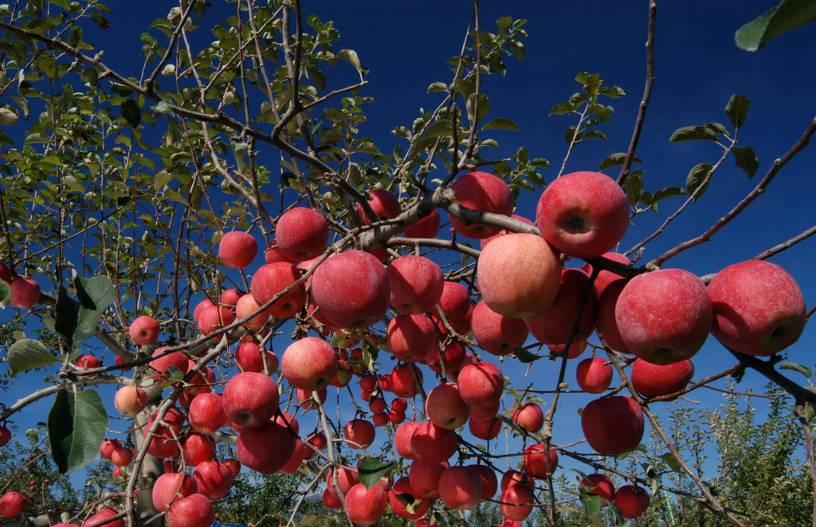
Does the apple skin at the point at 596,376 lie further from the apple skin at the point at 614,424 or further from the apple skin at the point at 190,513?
the apple skin at the point at 190,513

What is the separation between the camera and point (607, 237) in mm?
1097

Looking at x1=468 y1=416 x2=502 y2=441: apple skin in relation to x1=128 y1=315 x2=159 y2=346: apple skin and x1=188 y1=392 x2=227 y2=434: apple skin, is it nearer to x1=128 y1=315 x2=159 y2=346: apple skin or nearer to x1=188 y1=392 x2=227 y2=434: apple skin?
x1=188 y1=392 x2=227 y2=434: apple skin

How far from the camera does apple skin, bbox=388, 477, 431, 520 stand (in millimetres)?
2355

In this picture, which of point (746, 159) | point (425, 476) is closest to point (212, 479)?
point (425, 476)

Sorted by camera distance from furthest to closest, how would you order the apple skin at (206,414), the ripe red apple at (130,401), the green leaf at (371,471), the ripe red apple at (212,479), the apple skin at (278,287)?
the ripe red apple at (130,401)
the ripe red apple at (212,479)
the apple skin at (206,414)
the apple skin at (278,287)
the green leaf at (371,471)

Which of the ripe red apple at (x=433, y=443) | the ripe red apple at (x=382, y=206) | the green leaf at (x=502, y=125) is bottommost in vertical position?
the ripe red apple at (x=433, y=443)

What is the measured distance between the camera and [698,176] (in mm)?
1549

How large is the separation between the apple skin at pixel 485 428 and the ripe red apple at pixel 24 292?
2885 mm

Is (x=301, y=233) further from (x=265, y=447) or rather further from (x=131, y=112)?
(x=265, y=447)

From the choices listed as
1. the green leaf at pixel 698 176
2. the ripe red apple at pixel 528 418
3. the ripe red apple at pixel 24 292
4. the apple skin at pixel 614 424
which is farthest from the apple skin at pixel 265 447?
the ripe red apple at pixel 24 292

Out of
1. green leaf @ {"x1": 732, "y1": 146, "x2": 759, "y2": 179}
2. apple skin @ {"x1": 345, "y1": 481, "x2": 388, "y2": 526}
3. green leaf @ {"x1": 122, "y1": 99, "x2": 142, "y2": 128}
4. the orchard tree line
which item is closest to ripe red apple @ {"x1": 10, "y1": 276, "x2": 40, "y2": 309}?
the orchard tree line

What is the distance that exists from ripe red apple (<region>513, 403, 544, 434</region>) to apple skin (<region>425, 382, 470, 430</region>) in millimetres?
856

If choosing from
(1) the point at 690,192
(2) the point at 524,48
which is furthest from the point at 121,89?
(2) the point at 524,48

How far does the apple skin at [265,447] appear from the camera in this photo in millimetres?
1823
